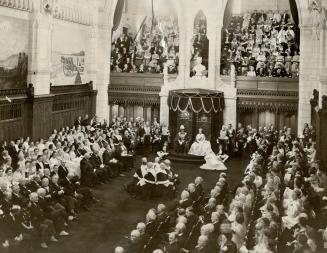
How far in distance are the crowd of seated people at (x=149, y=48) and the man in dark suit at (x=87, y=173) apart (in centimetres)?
1140

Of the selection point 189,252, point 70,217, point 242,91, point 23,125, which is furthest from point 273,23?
point 189,252

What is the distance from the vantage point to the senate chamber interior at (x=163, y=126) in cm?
1037

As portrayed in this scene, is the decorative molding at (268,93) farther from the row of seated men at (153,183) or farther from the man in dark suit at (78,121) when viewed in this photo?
the row of seated men at (153,183)

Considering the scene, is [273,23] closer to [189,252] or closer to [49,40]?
[49,40]

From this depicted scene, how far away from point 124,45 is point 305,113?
9533mm

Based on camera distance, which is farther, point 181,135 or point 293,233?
point 181,135

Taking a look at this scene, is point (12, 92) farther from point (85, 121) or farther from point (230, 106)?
point (230, 106)

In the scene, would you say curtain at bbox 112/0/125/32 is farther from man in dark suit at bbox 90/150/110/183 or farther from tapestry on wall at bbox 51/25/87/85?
man in dark suit at bbox 90/150/110/183

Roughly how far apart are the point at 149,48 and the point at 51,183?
1474 centimetres

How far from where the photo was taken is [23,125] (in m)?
19.1

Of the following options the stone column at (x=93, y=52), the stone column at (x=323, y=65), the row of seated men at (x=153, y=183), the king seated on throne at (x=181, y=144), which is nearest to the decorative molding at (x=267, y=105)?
the king seated on throne at (x=181, y=144)

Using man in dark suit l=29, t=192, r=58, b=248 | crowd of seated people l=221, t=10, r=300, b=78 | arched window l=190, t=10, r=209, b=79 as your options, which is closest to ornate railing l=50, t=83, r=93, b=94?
arched window l=190, t=10, r=209, b=79

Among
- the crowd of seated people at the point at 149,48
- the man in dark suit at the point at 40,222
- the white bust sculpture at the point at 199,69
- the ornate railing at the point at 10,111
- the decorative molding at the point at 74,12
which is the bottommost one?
the man in dark suit at the point at 40,222

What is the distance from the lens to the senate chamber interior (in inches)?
408
